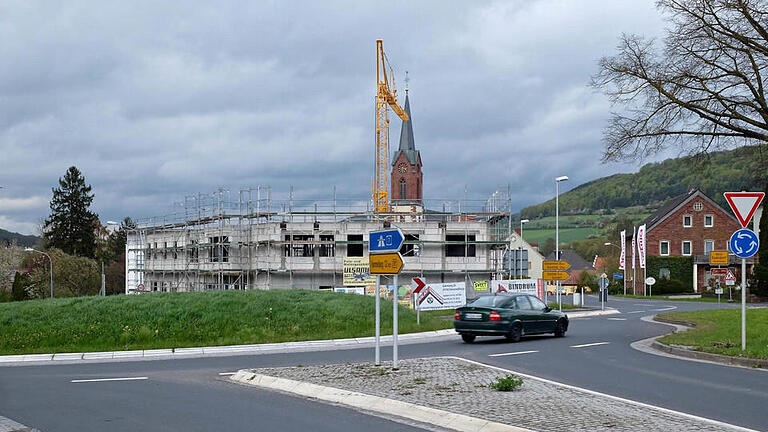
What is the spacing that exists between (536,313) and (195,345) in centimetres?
998

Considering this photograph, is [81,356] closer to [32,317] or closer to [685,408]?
[32,317]

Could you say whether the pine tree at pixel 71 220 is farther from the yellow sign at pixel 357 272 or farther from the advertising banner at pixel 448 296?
the advertising banner at pixel 448 296

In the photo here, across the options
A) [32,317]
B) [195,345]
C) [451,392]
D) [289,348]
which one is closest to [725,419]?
[451,392]

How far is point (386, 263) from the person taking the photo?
13766 millimetres

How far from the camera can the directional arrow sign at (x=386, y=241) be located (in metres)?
13.6

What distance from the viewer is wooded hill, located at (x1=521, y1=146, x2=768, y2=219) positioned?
20516mm

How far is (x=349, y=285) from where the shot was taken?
51.2 meters

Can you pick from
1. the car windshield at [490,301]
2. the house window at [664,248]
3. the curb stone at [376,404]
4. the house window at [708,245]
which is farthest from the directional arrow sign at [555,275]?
the house window at [708,245]

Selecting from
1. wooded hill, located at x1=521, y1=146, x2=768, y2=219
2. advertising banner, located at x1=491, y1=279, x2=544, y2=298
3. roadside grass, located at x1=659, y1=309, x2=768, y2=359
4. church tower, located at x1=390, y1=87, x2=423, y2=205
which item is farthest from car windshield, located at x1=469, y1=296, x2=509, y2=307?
church tower, located at x1=390, y1=87, x2=423, y2=205

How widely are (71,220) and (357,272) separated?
5614cm

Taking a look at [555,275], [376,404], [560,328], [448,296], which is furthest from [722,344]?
[448,296]

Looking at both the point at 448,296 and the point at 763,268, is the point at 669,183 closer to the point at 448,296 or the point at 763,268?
the point at 763,268

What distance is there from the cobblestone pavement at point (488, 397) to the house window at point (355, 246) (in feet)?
132

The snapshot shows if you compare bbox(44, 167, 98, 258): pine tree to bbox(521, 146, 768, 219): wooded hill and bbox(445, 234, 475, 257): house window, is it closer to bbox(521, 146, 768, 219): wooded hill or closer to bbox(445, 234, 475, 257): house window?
bbox(445, 234, 475, 257): house window
